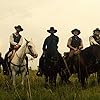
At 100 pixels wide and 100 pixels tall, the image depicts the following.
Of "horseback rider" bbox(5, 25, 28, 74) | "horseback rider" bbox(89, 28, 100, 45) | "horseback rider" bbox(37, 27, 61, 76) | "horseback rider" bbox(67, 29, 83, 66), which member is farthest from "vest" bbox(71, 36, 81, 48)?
"horseback rider" bbox(5, 25, 28, 74)

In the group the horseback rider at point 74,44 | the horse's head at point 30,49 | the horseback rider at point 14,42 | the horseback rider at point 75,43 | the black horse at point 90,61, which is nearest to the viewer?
the horse's head at point 30,49

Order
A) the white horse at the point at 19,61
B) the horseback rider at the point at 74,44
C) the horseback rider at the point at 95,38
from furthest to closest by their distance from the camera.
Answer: the horseback rider at the point at 95,38 → the horseback rider at the point at 74,44 → the white horse at the point at 19,61

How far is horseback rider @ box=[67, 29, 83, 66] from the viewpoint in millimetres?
15336

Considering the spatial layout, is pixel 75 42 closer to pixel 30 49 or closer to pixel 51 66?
pixel 51 66

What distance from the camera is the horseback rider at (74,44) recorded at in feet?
50.3

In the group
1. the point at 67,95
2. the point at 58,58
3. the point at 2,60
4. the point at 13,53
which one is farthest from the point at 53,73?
the point at 67,95

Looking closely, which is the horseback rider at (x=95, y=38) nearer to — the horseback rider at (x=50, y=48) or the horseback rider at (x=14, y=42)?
the horseback rider at (x=50, y=48)

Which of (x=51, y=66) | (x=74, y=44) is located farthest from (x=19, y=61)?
(x=74, y=44)

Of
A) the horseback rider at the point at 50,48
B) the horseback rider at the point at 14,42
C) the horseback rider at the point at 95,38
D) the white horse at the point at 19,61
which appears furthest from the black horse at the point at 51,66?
the horseback rider at the point at 95,38

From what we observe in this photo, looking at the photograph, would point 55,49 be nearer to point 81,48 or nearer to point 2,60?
point 81,48

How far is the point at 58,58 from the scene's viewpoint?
1472cm

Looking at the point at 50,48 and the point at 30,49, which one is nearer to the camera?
the point at 30,49

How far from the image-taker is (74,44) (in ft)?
51.9

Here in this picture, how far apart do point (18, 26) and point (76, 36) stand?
93.2 inches
